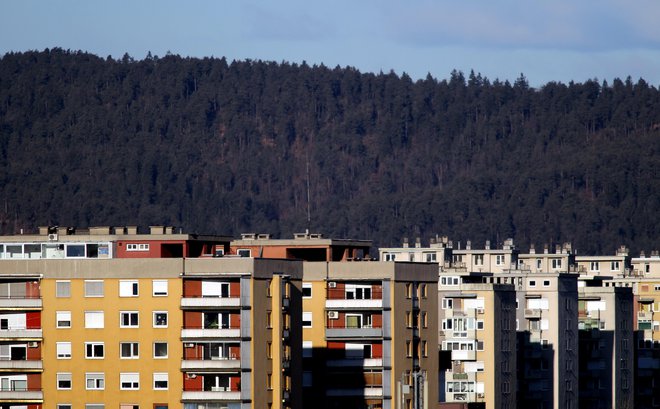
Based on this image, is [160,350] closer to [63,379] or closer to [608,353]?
[63,379]

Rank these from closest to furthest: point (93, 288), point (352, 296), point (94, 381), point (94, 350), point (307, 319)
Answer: point (94, 381)
point (94, 350)
point (93, 288)
point (307, 319)
point (352, 296)

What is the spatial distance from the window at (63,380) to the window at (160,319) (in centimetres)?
434

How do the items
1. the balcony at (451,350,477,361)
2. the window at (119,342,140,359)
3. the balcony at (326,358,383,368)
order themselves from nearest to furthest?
the window at (119,342,140,359), the balcony at (326,358,383,368), the balcony at (451,350,477,361)

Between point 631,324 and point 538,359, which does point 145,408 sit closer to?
point 538,359

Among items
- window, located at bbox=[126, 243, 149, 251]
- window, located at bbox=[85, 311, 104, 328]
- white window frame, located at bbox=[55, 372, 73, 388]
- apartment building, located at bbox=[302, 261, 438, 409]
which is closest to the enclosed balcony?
apartment building, located at bbox=[302, 261, 438, 409]

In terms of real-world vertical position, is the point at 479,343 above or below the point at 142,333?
below

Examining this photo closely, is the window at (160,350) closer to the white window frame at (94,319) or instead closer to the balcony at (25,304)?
the white window frame at (94,319)

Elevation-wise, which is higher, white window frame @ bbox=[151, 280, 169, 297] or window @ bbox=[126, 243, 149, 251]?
window @ bbox=[126, 243, 149, 251]

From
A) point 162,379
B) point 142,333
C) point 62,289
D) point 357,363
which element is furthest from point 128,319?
point 357,363

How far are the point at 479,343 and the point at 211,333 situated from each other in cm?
5257

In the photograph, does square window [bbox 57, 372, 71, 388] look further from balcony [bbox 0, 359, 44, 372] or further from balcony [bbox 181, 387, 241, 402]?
balcony [bbox 181, 387, 241, 402]

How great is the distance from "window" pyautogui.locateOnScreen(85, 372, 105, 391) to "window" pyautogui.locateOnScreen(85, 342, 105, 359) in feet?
2.52

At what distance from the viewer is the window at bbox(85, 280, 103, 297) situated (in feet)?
289

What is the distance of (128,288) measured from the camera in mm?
87750
